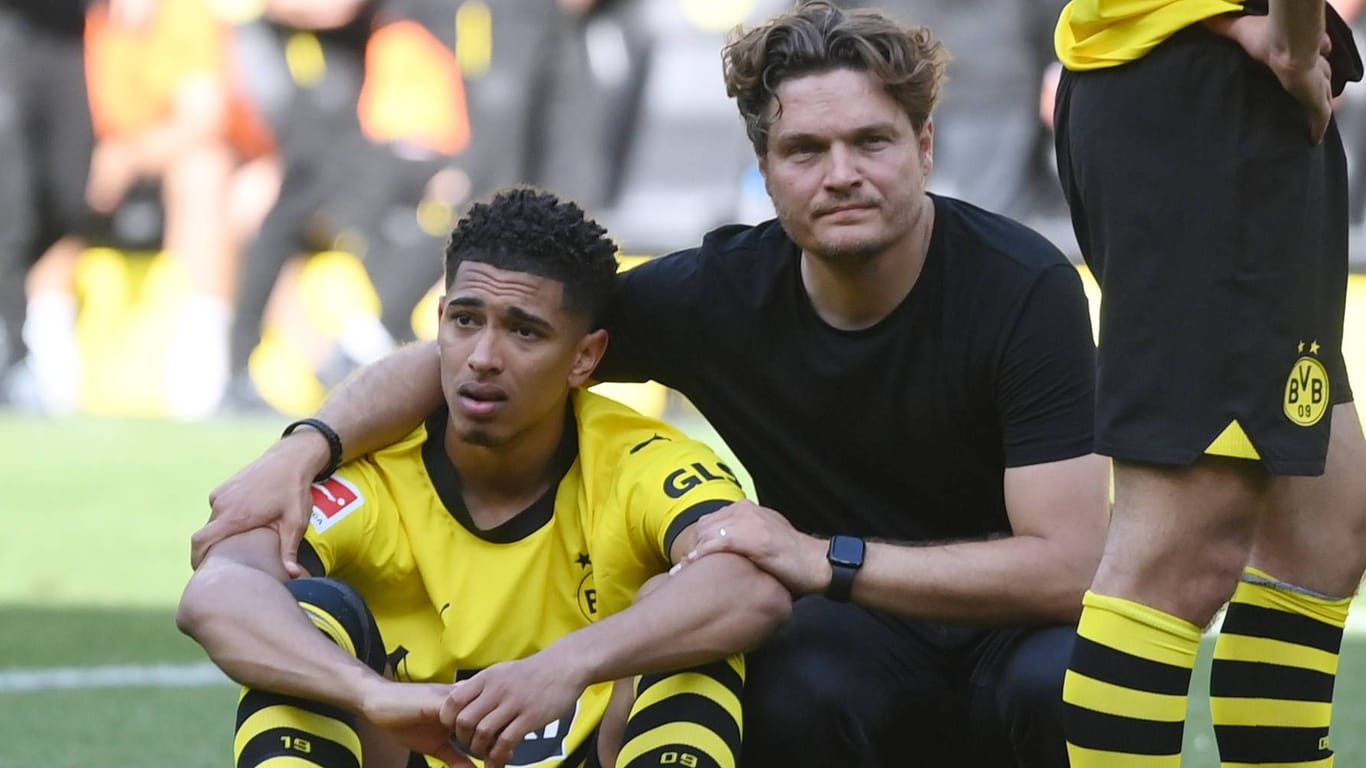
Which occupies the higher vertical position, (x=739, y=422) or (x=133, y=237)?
(x=133, y=237)

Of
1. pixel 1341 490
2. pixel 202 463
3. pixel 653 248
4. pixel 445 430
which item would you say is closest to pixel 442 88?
pixel 653 248

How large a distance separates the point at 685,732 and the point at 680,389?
84cm

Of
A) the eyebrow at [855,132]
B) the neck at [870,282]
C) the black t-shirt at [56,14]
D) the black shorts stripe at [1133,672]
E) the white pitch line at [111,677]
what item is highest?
the black t-shirt at [56,14]

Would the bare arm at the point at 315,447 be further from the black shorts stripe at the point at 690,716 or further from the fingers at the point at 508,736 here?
the black shorts stripe at the point at 690,716

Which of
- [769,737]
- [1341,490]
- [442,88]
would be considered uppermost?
[442,88]

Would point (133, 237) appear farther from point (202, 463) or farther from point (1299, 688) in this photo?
point (1299, 688)

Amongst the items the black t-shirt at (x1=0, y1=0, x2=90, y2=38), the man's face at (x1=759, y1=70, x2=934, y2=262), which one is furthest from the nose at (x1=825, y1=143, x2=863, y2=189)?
the black t-shirt at (x1=0, y1=0, x2=90, y2=38)

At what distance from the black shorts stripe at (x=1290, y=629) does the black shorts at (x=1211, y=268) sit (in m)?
0.37

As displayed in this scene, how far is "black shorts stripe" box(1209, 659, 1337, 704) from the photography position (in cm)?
312

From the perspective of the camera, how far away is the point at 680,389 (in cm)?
383

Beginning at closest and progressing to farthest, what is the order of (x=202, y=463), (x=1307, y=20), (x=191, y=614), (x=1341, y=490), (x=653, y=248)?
(x=1307, y=20), (x=1341, y=490), (x=191, y=614), (x=202, y=463), (x=653, y=248)

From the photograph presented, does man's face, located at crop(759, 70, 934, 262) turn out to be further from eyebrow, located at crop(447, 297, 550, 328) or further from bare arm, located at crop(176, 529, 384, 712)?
bare arm, located at crop(176, 529, 384, 712)

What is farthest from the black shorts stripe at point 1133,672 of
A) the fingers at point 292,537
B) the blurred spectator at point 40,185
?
the blurred spectator at point 40,185

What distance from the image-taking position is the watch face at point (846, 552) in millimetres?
3340
